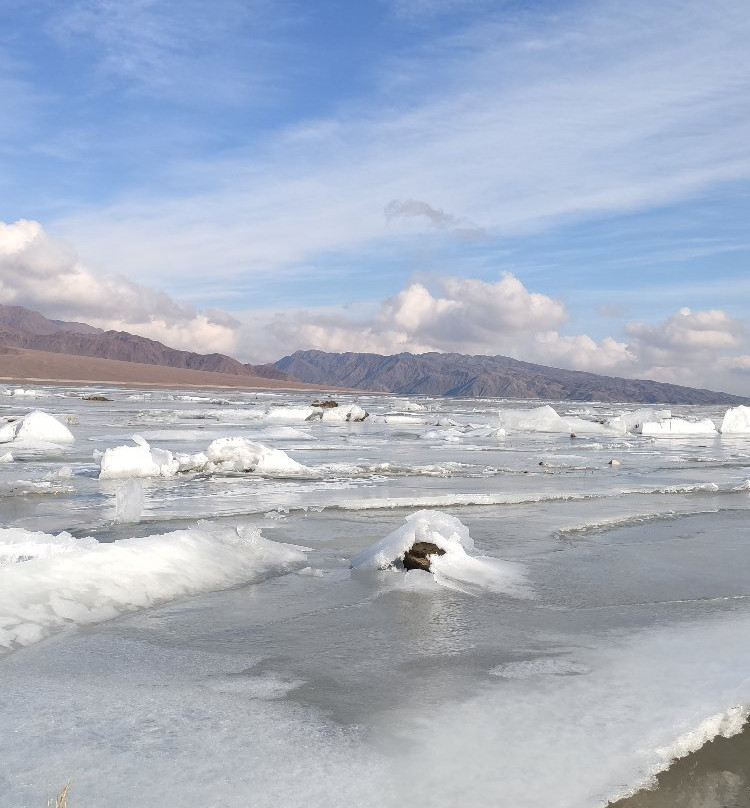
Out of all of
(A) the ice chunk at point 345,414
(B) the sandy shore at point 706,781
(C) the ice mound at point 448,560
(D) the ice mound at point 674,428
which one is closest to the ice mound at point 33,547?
(C) the ice mound at point 448,560

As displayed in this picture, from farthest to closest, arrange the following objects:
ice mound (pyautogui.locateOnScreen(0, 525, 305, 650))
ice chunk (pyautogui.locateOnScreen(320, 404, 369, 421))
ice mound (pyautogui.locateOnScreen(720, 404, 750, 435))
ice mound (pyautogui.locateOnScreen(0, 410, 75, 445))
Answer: ice chunk (pyautogui.locateOnScreen(320, 404, 369, 421)) → ice mound (pyautogui.locateOnScreen(720, 404, 750, 435)) → ice mound (pyautogui.locateOnScreen(0, 410, 75, 445)) → ice mound (pyautogui.locateOnScreen(0, 525, 305, 650))

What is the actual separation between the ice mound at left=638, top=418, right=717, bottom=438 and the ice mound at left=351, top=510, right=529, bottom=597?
23.0 m

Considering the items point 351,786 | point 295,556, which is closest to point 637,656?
point 351,786

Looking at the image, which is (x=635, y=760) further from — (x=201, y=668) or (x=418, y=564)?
(x=418, y=564)

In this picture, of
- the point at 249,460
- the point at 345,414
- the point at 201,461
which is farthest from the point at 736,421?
the point at 201,461

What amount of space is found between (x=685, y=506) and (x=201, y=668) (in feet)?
23.3

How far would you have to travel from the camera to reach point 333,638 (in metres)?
3.79

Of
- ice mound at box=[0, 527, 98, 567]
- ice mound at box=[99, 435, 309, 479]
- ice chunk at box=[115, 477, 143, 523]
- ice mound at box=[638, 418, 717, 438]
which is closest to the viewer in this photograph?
ice mound at box=[0, 527, 98, 567]

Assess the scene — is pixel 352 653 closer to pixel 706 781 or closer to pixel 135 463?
pixel 706 781

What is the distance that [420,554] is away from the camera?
5.22m

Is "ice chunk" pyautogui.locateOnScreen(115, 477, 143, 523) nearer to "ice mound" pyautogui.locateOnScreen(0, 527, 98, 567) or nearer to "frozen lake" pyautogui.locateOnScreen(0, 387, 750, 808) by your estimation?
"frozen lake" pyautogui.locateOnScreen(0, 387, 750, 808)

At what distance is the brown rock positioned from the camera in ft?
16.9

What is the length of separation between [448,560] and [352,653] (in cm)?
173

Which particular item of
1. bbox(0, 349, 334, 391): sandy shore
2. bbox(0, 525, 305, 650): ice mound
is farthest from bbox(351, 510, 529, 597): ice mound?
bbox(0, 349, 334, 391): sandy shore
